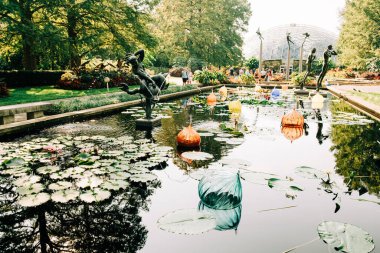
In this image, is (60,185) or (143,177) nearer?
(60,185)

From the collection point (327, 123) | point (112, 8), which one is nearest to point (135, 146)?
point (327, 123)

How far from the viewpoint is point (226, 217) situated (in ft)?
11.3

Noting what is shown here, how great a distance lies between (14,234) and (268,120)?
28.5 ft

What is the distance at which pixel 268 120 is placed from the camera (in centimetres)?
1040

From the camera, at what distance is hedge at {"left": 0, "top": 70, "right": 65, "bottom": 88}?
64.1ft

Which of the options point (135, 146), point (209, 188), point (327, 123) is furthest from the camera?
point (327, 123)

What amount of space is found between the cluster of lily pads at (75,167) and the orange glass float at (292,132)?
3.27 meters

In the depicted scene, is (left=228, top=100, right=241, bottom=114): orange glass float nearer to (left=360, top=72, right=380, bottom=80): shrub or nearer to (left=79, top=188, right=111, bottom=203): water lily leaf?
(left=79, top=188, right=111, bottom=203): water lily leaf

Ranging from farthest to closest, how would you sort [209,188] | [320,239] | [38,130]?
1. [38,130]
2. [209,188]
3. [320,239]

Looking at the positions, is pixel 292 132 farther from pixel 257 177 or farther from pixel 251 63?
pixel 251 63

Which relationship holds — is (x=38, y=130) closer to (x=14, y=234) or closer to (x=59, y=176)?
(x=59, y=176)

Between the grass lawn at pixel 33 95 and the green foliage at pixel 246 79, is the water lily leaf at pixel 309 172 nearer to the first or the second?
the grass lawn at pixel 33 95

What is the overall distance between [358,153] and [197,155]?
3295mm

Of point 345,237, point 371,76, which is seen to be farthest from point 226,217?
point 371,76
